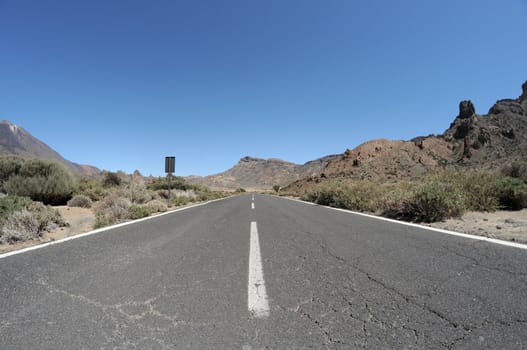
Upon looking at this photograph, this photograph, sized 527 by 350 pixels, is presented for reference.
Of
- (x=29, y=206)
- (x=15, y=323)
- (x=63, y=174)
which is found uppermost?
(x=63, y=174)

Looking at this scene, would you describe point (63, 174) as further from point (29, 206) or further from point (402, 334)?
point (402, 334)

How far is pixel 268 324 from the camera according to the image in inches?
79.0

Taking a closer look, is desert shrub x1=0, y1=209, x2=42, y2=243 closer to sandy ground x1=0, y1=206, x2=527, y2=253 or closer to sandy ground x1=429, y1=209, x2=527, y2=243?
sandy ground x1=0, y1=206, x2=527, y2=253

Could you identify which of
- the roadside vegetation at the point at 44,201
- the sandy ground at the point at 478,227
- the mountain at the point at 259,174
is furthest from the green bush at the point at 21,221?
the mountain at the point at 259,174

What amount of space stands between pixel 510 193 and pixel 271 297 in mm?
10599

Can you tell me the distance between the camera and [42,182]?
1280 cm

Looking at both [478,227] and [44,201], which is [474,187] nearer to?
[478,227]

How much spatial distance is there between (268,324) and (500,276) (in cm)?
285

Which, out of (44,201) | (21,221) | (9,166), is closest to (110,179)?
(9,166)

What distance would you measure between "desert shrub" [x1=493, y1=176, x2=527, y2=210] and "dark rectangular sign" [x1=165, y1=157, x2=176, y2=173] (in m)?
17.0

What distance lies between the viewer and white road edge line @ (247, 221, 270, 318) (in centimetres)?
222

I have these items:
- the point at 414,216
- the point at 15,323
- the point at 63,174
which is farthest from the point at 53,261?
the point at 63,174

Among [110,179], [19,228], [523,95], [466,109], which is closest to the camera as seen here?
[19,228]

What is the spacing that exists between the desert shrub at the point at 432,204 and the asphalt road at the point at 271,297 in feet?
10.5
